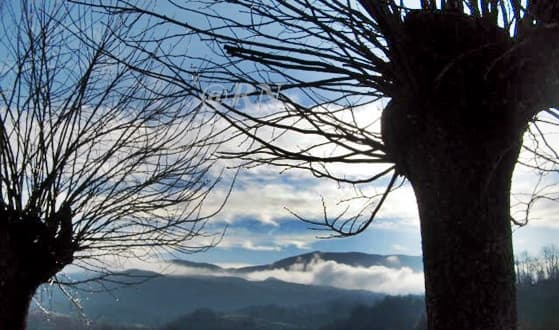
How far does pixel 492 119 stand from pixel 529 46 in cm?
38

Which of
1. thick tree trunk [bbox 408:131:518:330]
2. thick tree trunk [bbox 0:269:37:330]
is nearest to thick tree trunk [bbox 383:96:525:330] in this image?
thick tree trunk [bbox 408:131:518:330]

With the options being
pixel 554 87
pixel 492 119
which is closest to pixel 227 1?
pixel 492 119

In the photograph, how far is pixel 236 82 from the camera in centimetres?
298

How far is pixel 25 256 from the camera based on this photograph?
491 centimetres

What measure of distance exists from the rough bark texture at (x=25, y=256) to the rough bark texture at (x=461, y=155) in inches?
153

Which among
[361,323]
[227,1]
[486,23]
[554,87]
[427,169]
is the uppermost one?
[227,1]

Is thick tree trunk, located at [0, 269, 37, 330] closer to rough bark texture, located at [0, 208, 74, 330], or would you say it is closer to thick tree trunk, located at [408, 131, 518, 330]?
rough bark texture, located at [0, 208, 74, 330]

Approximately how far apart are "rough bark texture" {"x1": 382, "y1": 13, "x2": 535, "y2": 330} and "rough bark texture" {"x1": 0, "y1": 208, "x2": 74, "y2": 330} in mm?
3882

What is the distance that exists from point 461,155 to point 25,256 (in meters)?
4.33

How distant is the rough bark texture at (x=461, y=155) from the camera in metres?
2.19

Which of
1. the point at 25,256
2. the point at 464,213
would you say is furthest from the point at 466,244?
the point at 25,256

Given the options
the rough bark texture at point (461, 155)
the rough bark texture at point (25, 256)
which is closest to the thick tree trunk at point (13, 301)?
the rough bark texture at point (25, 256)

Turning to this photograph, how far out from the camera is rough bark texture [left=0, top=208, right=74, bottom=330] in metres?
4.61

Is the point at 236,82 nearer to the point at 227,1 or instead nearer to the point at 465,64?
the point at 227,1
